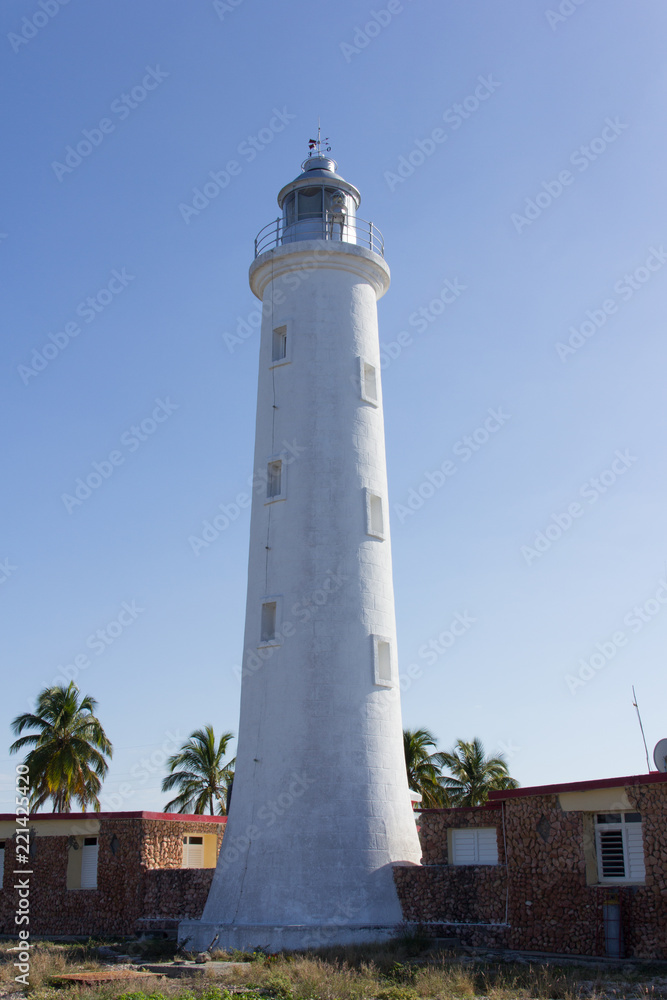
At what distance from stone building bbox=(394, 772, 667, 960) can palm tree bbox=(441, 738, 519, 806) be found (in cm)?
2467

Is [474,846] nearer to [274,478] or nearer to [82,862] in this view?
[274,478]

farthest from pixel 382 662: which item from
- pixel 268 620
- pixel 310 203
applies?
pixel 310 203

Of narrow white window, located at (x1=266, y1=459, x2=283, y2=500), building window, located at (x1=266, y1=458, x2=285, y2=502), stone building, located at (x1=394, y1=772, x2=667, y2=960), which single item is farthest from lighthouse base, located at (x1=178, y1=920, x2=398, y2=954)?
narrow white window, located at (x1=266, y1=459, x2=283, y2=500)

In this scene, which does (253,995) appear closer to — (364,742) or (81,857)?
(364,742)

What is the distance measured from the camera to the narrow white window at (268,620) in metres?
22.8

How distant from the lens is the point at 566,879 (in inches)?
738

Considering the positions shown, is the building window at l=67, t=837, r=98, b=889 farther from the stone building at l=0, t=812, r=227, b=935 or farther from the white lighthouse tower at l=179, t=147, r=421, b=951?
the white lighthouse tower at l=179, t=147, r=421, b=951

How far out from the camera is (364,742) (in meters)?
21.8

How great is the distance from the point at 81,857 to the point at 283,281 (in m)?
17.2

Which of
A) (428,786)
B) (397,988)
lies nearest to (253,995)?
(397,988)

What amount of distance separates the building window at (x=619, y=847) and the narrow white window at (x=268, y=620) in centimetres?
855

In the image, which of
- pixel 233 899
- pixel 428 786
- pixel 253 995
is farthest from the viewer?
pixel 428 786

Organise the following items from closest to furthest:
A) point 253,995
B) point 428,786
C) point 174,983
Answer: point 253,995, point 174,983, point 428,786

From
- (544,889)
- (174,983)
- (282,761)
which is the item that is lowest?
(174,983)
